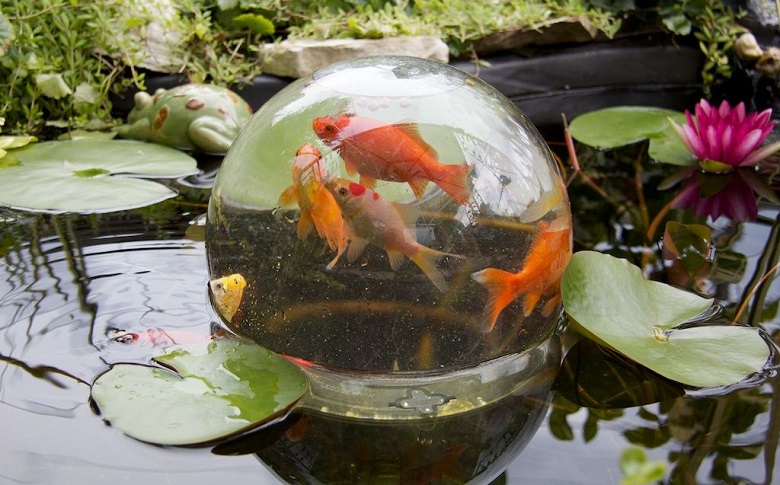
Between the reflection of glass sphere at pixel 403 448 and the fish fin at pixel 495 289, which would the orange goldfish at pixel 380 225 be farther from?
the reflection of glass sphere at pixel 403 448

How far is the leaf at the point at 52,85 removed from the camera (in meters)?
2.57

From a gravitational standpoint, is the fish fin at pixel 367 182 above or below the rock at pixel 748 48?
above

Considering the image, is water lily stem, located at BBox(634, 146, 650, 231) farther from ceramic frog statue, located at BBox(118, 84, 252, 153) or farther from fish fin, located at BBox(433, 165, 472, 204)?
ceramic frog statue, located at BBox(118, 84, 252, 153)

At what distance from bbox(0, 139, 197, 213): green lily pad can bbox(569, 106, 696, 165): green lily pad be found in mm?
1281

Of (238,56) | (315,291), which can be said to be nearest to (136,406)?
(315,291)

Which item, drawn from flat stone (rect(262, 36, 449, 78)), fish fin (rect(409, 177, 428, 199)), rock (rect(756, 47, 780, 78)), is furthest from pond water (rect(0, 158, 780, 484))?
rock (rect(756, 47, 780, 78))

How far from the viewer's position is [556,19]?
128 inches

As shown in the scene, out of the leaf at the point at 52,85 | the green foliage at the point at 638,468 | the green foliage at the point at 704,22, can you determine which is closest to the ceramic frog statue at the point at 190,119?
the leaf at the point at 52,85

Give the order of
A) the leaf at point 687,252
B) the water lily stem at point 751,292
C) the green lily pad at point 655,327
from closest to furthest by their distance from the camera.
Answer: the green lily pad at point 655,327
the water lily stem at point 751,292
the leaf at point 687,252

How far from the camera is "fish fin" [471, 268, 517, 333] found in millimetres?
1283

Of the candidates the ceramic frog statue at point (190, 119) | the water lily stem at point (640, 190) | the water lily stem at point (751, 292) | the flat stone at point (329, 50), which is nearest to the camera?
the water lily stem at point (751, 292)

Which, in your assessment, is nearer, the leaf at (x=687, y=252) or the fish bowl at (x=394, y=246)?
the fish bowl at (x=394, y=246)

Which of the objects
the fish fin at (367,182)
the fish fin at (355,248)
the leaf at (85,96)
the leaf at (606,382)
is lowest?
the leaf at (606,382)

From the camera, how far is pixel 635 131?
2.74m
